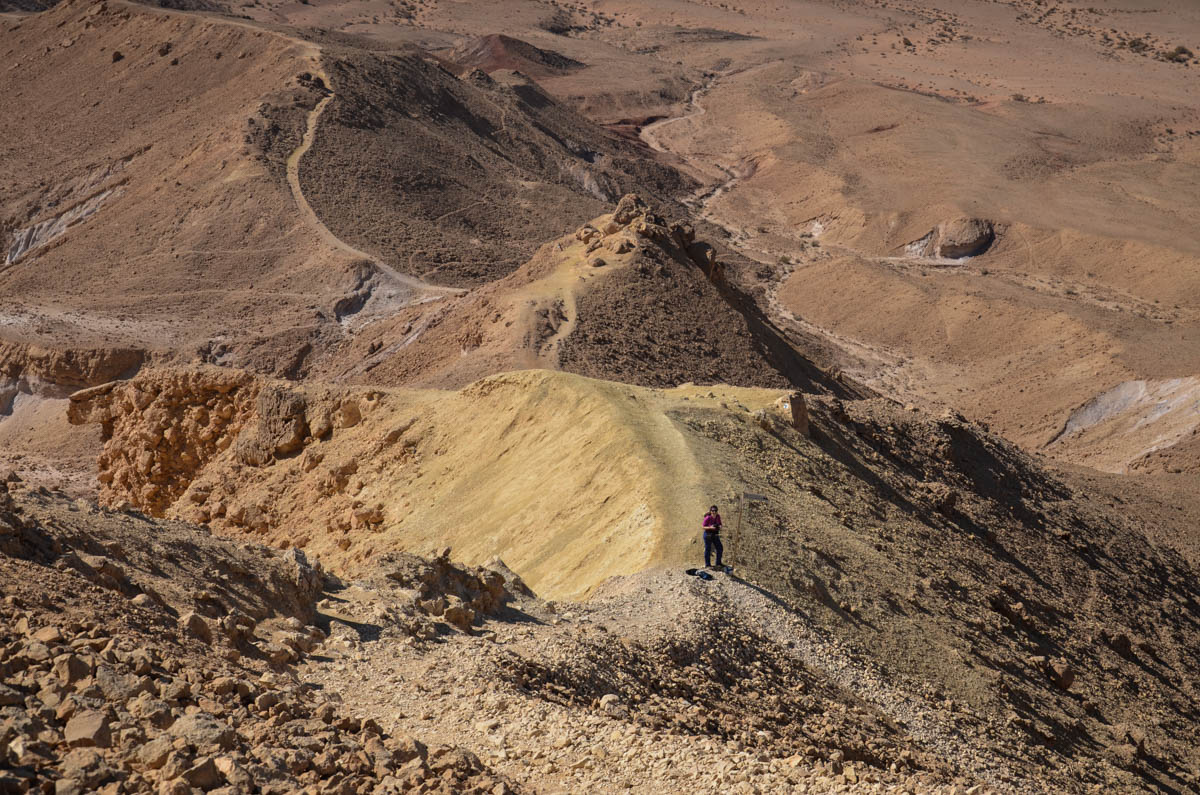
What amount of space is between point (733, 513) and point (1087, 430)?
24.9 meters

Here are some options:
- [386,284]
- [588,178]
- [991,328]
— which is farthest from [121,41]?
[991,328]

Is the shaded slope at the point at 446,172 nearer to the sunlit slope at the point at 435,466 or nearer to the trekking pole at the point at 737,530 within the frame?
the sunlit slope at the point at 435,466

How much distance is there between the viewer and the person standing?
15281 millimetres

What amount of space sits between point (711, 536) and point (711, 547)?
0.35 metres

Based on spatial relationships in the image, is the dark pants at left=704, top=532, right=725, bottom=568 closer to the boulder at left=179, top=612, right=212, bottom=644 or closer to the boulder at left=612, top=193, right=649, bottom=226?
the boulder at left=179, top=612, right=212, bottom=644

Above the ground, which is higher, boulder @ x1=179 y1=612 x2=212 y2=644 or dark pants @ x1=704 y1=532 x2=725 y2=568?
boulder @ x1=179 y1=612 x2=212 y2=644

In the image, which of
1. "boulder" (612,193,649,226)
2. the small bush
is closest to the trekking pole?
"boulder" (612,193,649,226)

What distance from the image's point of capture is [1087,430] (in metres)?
38.5

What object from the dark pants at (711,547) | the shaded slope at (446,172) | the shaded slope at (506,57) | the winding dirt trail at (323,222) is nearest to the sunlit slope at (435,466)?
the dark pants at (711,547)

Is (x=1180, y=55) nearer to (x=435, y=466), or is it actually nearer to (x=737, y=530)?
(x=435, y=466)

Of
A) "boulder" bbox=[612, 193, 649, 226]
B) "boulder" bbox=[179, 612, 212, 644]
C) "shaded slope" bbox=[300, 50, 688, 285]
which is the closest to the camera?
"boulder" bbox=[179, 612, 212, 644]

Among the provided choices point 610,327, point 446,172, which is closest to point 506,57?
point 446,172

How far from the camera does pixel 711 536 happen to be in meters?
15.4

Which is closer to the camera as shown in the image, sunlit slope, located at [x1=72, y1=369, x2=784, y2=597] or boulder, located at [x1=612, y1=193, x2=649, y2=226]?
sunlit slope, located at [x1=72, y1=369, x2=784, y2=597]
